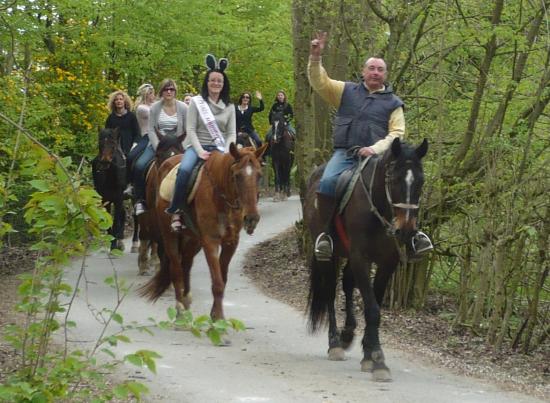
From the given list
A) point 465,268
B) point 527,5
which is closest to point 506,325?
point 465,268

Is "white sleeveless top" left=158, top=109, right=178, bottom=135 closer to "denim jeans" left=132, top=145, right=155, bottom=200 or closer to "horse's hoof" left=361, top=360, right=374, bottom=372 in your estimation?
"denim jeans" left=132, top=145, right=155, bottom=200

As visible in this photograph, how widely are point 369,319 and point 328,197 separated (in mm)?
1464

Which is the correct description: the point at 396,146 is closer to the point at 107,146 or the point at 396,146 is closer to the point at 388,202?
the point at 388,202

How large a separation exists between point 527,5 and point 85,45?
13878 millimetres

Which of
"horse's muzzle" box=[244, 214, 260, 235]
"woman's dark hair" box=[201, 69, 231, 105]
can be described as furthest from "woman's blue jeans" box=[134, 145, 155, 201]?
"horse's muzzle" box=[244, 214, 260, 235]

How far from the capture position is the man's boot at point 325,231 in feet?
35.3

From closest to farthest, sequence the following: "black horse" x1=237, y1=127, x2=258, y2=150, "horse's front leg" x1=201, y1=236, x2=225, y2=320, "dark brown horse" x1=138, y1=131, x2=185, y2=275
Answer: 1. "horse's front leg" x1=201, y1=236, x2=225, y2=320
2. "dark brown horse" x1=138, y1=131, x2=185, y2=275
3. "black horse" x1=237, y1=127, x2=258, y2=150

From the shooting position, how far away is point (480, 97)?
540 inches

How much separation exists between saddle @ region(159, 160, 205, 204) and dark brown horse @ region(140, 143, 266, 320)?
9 cm

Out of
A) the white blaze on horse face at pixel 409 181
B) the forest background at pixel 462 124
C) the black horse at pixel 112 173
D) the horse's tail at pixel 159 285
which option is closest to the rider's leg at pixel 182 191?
the horse's tail at pixel 159 285

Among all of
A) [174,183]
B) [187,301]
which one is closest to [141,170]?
[174,183]

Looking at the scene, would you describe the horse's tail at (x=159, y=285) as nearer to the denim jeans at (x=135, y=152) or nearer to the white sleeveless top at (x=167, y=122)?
the white sleeveless top at (x=167, y=122)

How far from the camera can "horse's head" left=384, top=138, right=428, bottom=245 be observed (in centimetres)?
945

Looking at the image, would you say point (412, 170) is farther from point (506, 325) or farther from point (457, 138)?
point (457, 138)
